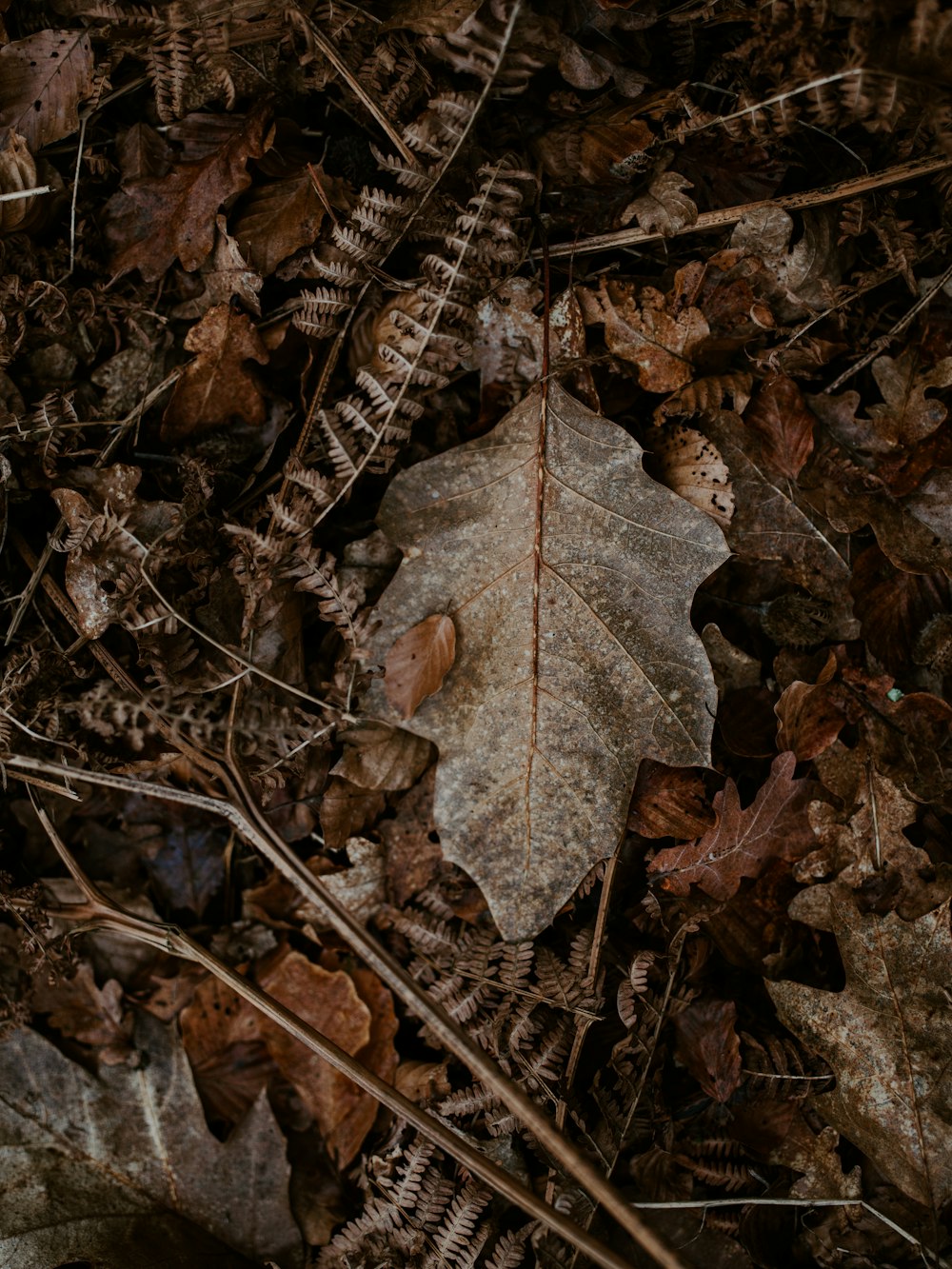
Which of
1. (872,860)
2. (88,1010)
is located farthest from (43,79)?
Answer: (872,860)

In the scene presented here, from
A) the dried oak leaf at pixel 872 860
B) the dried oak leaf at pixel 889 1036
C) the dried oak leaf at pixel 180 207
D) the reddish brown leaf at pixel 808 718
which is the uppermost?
the dried oak leaf at pixel 180 207

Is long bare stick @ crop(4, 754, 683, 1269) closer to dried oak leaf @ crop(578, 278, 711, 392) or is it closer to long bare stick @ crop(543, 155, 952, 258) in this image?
dried oak leaf @ crop(578, 278, 711, 392)

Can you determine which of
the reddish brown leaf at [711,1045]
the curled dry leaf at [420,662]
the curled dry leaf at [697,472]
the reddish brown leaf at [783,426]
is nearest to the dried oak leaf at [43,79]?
the curled dry leaf at [420,662]

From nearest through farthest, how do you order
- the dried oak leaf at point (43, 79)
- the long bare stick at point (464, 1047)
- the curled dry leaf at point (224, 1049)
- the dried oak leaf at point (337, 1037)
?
the long bare stick at point (464, 1047)
the dried oak leaf at point (43, 79)
the dried oak leaf at point (337, 1037)
the curled dry leaf at point (224, 1049)

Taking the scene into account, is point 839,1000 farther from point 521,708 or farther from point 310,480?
point 310,480

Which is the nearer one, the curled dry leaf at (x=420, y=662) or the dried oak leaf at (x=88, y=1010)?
the curled dry leaf at (x=420, y=662)

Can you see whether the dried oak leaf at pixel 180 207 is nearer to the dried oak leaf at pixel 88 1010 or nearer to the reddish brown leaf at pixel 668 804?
the reddish brown leaf at pixel 668 804

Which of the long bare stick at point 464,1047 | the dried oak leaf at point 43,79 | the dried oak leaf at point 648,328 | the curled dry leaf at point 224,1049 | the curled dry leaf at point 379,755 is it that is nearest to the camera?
the long bare stick at point 464,1047
